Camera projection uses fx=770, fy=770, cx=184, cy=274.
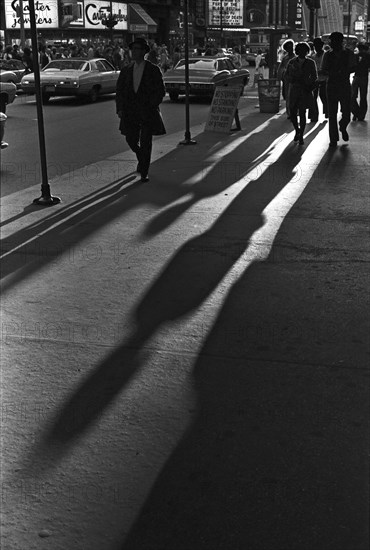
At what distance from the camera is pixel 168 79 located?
79.8 ft

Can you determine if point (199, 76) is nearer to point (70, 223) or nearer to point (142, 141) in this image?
point (142, 141)

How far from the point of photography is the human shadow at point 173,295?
13.0 ft

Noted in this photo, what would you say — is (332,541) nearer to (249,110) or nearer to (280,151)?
(280,151)

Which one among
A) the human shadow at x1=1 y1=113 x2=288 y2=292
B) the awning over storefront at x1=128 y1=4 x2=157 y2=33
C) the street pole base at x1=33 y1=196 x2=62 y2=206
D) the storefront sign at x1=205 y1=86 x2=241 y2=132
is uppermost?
the awning over storefront at x1=128 y1=4 x2=157 y2=33

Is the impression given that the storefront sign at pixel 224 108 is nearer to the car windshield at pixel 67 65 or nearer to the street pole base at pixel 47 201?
the street pole base at pixel 47 201

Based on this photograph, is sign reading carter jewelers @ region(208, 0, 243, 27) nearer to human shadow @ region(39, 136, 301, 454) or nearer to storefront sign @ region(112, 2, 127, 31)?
storefront sign @ region(112, 2, 127, 31)

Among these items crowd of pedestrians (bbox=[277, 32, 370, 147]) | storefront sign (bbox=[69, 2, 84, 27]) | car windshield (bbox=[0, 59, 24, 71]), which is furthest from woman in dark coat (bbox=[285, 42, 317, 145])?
storefront sign (bbox=[69, 2, 84, 27])

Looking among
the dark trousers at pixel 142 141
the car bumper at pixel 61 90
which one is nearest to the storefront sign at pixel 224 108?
the dark trousers at pixel 142 141

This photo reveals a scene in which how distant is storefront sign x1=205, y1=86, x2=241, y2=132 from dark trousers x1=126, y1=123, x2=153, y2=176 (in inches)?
219

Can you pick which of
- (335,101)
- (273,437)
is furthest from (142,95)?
(273,437)

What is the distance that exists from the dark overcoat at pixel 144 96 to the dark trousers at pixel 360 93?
30.1 feet

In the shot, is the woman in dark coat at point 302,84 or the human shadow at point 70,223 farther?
the woman in dark coat at point 302,84

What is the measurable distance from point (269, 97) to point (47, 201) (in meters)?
12.3

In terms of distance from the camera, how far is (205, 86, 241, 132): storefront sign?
50.8 feet
